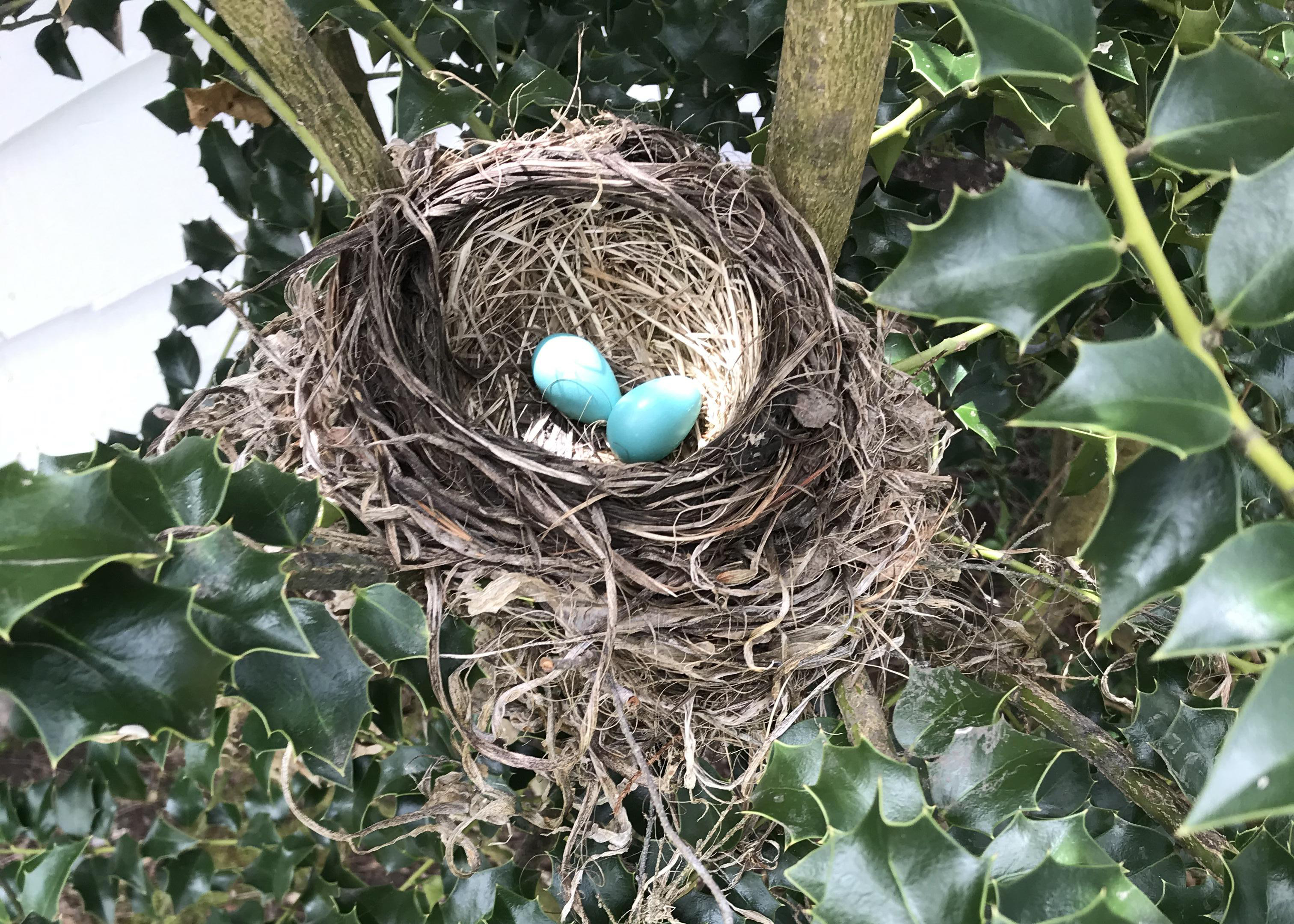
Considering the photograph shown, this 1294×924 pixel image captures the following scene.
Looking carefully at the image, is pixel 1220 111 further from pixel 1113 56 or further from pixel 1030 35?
pixel 1113 56

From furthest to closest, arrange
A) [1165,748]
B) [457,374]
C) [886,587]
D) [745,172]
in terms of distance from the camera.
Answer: [457,374], [745,172], [886,587], [1165,748]

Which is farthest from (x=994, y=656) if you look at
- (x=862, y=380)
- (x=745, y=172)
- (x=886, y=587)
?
(x=745, y=172)

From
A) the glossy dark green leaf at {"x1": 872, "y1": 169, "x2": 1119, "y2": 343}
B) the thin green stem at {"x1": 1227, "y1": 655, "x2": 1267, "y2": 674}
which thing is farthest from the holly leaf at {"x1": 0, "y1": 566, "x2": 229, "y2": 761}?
the thin green stem at {"x1": 1227, "y1": 655, "x2": 1267, "y2": 674}

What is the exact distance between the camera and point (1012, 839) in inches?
17.1

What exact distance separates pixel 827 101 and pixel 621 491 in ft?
1.11

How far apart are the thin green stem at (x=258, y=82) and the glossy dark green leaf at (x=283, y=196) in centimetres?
18

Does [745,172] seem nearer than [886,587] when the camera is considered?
No

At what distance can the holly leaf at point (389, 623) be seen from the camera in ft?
1.56

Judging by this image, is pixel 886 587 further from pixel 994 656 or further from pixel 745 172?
pixel 745 172

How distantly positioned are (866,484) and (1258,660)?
0.35 metres

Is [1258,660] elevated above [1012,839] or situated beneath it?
situated beneath

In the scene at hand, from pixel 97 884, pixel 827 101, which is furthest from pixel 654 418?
pixel 97 884

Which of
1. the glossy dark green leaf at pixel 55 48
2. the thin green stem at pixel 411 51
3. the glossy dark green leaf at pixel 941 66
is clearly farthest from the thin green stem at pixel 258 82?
the glossy dark green leaf at pixel 941 66

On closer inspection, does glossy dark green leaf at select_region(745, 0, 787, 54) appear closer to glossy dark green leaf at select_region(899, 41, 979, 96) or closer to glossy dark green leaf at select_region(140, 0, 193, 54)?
glossy dark green leaf at select_region(899, 41, 979, 96)
